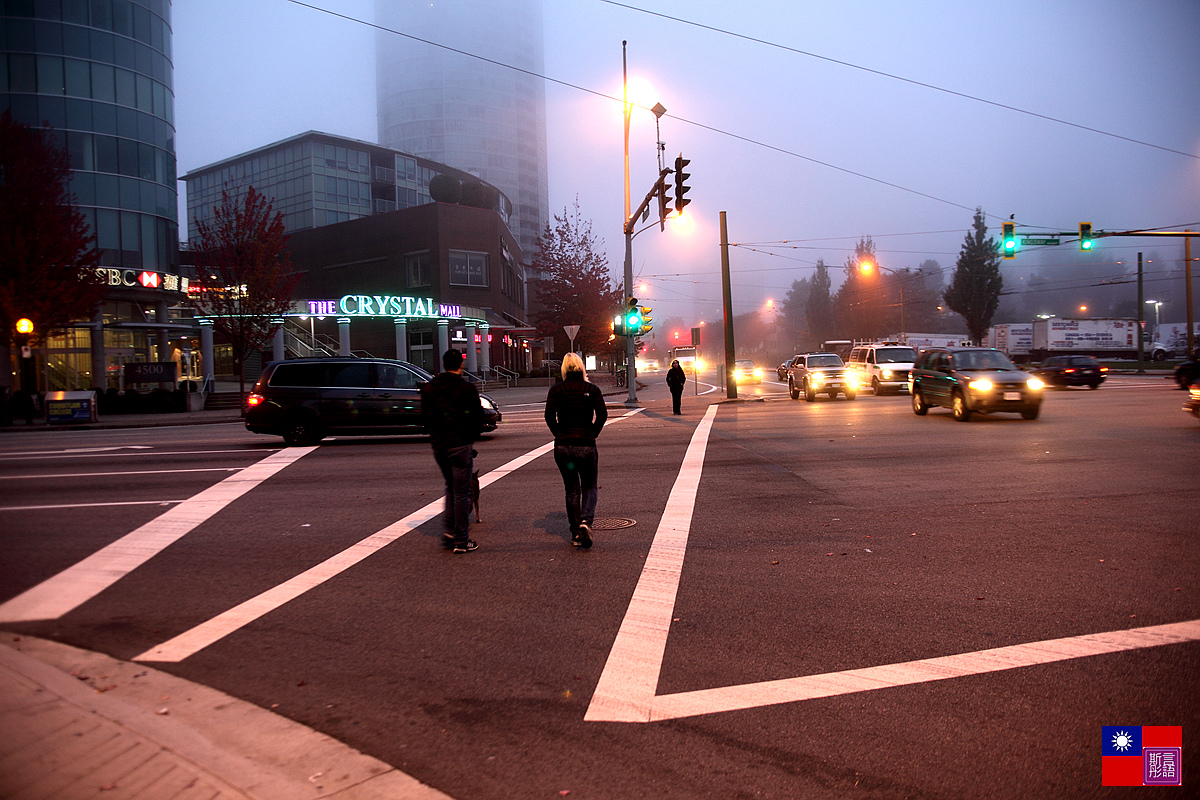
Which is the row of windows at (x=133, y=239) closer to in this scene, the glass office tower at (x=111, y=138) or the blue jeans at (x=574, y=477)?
the glass office tower at (x=111, y=138)

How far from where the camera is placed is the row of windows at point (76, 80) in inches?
1448

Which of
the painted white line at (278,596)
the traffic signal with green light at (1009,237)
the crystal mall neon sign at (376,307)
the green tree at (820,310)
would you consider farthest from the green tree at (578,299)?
the green tree at (820,310)

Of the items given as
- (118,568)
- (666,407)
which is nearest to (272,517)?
(118,568)

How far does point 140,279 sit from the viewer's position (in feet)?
131

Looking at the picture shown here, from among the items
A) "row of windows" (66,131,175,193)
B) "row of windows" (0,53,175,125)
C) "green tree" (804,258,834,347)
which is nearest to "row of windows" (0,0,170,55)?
"row of windows" (0,53,175,125)

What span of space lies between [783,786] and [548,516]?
5634mm

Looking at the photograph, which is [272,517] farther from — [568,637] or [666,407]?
[666,407]

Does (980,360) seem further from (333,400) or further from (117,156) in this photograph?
(117,156)

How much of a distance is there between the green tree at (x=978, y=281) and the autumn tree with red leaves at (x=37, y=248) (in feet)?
217

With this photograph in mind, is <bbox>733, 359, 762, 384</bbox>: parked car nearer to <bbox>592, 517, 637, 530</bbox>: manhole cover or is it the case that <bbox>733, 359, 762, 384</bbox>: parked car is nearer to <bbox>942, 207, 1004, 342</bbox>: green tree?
<bbox>942, 207, 1004, 342</bbox>: green tree

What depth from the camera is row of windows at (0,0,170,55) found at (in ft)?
121

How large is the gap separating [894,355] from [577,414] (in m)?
25.9

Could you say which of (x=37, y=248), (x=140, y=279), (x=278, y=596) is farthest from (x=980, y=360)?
(x=140, y=279)

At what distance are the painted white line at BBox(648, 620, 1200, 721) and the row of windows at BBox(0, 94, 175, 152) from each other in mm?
44013
